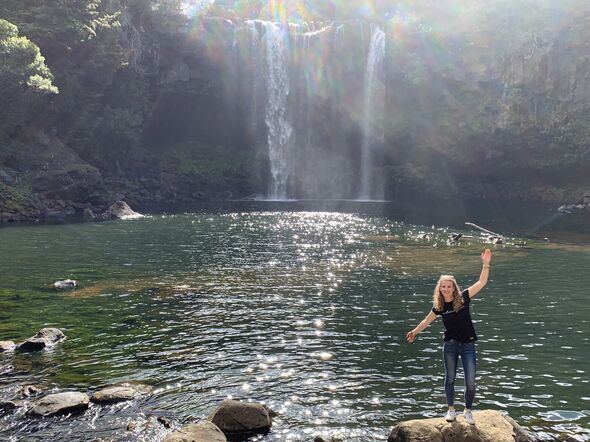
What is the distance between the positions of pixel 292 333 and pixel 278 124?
3197 inches

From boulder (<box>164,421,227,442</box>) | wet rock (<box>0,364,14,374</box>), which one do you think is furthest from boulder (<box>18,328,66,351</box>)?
boulder (<box>164,421,227,442</box>)

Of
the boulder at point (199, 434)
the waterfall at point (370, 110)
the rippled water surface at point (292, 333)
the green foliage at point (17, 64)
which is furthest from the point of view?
the waterfall at point (370, 110)

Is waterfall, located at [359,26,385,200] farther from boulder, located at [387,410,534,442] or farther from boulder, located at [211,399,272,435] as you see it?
boulder, located at [387,410,534,442]

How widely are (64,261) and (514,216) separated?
5335 cm

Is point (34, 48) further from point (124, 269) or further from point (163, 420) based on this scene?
point (163, 420)

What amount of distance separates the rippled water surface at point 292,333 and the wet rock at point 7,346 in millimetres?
765

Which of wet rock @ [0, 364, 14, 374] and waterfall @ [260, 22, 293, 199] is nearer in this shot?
wet rock @ [0, 364, 14, 374]

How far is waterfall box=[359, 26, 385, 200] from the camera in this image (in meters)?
89.6

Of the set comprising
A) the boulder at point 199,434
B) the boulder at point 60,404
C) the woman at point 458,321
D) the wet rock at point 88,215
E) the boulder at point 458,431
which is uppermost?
the woman at point 458,321

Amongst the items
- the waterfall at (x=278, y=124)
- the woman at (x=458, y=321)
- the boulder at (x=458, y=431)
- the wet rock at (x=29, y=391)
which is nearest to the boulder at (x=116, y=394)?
the wet rock at (x=29, y=391)

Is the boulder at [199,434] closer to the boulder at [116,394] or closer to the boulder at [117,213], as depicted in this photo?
the boulder at [116,394]

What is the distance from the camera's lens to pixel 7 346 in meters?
18.2

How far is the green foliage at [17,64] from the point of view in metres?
58.8

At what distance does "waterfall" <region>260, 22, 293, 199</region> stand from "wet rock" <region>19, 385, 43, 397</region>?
3297 inches
